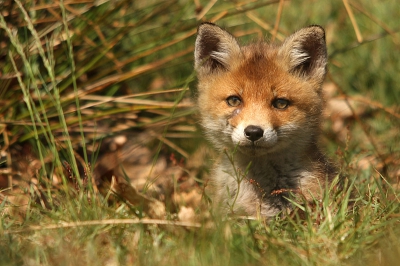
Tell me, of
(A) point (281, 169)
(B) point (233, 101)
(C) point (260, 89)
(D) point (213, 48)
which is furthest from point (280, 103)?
(D) point (213, 48)

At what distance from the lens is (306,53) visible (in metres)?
3.95

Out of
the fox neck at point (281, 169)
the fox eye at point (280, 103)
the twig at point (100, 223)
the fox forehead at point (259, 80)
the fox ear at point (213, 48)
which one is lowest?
the fox neck at point (281, 169)

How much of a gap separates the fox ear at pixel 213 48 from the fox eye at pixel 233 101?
303 mm

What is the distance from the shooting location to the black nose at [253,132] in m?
3.43

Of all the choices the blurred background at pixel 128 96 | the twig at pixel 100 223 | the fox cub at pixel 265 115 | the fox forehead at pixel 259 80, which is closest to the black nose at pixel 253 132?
the fox cub at pixel 265 115

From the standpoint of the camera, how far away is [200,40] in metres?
3.98

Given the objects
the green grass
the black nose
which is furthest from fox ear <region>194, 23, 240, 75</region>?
the black nose

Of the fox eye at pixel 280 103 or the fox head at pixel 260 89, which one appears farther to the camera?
the fox eye at pixel 280 103

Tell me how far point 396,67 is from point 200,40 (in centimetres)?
268

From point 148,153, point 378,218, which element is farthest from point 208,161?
point 378,218

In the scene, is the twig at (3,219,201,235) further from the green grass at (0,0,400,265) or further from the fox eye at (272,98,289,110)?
the fox eye at (272,98,289,110)

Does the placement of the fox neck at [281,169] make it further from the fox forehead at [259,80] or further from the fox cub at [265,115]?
the fox forehead at [259,80]

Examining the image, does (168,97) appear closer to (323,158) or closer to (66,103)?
(66,103)

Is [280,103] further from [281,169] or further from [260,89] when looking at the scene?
[281,169]
